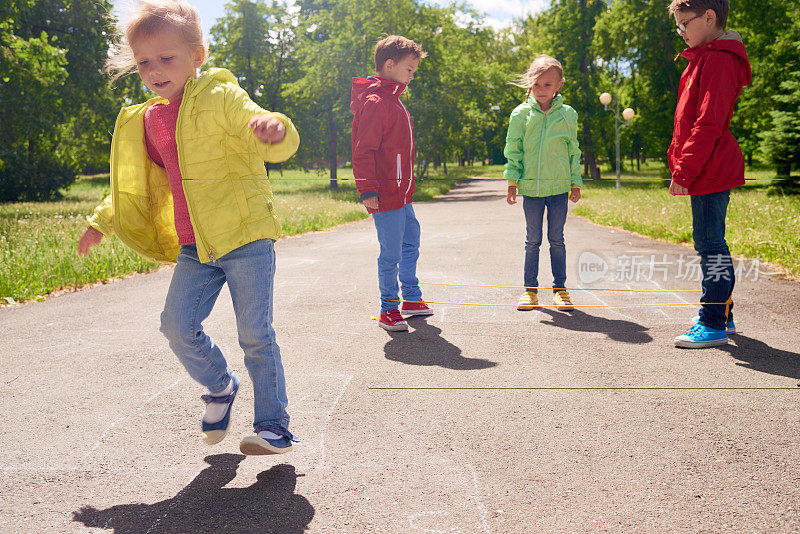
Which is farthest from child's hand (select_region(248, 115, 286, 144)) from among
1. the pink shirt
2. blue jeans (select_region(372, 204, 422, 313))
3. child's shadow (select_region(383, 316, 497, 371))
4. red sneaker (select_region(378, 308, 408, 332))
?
red sneaker (select_region(378, 308, 408, 332))

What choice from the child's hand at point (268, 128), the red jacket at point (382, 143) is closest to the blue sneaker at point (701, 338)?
the red jacket at point (382, 143)

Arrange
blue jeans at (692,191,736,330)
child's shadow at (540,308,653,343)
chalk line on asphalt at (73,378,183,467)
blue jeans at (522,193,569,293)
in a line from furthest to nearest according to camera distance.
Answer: blue jeans at (522,193,569,293)
child's shadow at (540,308,653,343)
blue jeans at (692,191,736,330)
chalk line on asphalt at (73,378,183,467)

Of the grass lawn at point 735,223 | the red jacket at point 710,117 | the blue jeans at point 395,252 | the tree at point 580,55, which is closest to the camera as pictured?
the red jacket at point 710,117

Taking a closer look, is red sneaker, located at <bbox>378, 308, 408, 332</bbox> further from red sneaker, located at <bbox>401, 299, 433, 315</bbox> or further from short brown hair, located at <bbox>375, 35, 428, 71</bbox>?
short brown hair, located at <bbox>375, 35, 428, 71</bbox>

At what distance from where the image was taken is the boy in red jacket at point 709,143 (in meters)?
4.23

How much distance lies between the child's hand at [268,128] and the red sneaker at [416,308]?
11.1ft

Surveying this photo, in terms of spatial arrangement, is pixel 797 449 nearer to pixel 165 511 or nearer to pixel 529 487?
pixel 529 487

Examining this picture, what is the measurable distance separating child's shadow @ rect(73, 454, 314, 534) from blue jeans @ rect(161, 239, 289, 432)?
0.30 metres

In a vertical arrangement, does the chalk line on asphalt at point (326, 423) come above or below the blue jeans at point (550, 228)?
below

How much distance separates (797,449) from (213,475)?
98.7 inches

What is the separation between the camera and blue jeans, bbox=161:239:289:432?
110 inches

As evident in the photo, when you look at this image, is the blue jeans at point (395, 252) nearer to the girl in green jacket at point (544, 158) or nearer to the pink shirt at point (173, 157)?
the girl in green jacket at point (544, 158)

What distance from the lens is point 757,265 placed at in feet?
24.8

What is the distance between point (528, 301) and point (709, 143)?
7.02 ft
